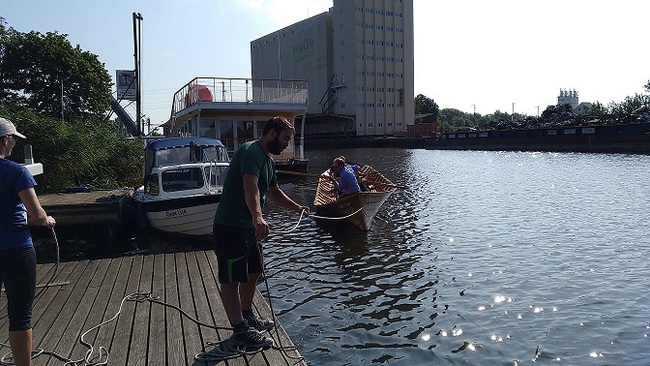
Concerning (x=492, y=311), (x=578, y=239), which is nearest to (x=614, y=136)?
(x=578, y=239)

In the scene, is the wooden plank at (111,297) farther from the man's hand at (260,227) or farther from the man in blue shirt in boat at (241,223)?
the man's hand at (260,227)

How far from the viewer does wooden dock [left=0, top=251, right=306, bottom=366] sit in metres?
4.84

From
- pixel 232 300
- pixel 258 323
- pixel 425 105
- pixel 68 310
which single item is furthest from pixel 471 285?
pixel 425 105

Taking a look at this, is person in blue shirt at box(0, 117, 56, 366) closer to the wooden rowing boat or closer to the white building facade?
the wooden rowing boat

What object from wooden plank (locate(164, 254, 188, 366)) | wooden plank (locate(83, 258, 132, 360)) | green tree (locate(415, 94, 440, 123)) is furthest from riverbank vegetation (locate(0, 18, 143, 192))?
green tree (locate(415, 94, 440, 123))

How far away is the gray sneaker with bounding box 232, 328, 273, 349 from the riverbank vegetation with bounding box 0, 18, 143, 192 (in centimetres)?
1477

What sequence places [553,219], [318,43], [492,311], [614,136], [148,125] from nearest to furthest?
[492,311] < [553,219] < [148,125] < [614,136] < [318,43]

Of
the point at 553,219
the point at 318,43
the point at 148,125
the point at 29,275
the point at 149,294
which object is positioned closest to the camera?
the point at 29,275

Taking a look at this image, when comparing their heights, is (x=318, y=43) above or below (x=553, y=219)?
above

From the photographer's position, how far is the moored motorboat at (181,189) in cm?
1268

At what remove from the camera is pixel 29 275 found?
4023mm

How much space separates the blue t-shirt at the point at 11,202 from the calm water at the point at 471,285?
3.90 metres

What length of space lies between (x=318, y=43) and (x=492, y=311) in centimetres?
8516

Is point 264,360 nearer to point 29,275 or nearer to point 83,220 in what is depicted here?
point 29,275
